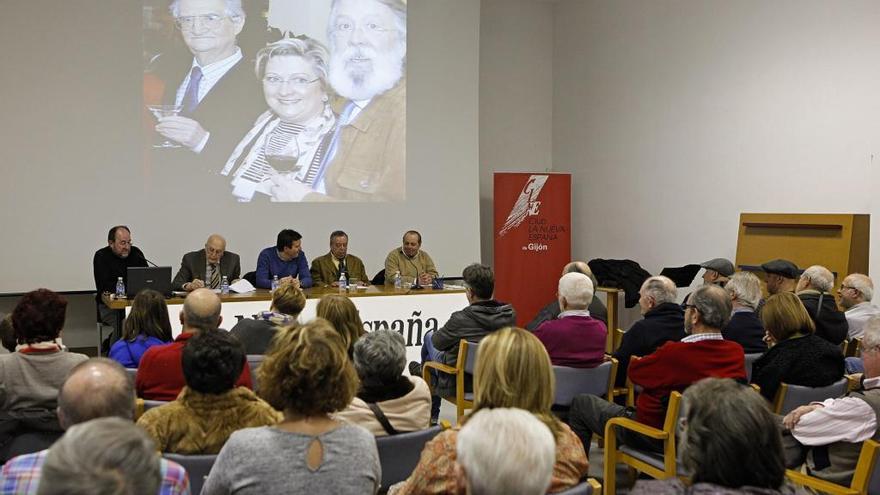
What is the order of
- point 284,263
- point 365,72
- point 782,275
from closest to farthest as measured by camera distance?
point 782,275
point 284,263
point 365,72

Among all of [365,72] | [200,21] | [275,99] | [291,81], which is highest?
[200,21]

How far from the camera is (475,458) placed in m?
1.53

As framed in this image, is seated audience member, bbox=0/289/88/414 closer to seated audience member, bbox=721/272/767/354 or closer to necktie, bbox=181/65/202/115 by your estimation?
seated audience member, bbox=721/272/767/354

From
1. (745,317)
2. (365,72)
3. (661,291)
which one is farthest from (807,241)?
(365,72)

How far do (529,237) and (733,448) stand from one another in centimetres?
715

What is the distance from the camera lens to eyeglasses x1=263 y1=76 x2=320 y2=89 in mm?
7559

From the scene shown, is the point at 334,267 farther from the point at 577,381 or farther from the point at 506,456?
the point at 506,456

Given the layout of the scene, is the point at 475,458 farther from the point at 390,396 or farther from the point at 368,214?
the point at 368,214

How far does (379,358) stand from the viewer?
267 cm

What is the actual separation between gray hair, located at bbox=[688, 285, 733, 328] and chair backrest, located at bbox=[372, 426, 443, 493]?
52.8 inches

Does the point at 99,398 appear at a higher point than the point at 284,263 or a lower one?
higher

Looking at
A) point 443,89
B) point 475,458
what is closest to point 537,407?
point 475,458

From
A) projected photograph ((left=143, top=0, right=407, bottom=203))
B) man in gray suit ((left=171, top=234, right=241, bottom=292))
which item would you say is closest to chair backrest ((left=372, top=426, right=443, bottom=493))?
man in gray suit ((left=171, top=234, right=241, bottom=292))

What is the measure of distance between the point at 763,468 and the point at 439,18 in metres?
7.36
